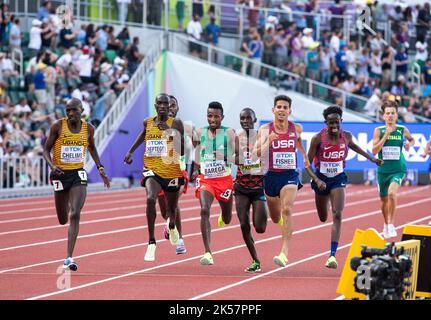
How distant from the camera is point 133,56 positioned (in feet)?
109

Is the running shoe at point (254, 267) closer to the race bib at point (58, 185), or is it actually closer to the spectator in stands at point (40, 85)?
the race bib at point (58, 185)

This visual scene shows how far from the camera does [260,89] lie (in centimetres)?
3394

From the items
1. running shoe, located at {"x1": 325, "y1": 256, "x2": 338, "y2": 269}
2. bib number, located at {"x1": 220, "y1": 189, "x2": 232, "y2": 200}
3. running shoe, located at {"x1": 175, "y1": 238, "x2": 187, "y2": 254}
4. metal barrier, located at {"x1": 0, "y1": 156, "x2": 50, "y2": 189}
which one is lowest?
metal barrier, located at {"x1": 0, "y1": 156, "x2": 50, "y2": 189}

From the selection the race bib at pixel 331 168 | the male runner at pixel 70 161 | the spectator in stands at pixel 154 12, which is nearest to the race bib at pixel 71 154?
the male runner at pixel 70 161

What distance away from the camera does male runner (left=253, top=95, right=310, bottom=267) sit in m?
14.0

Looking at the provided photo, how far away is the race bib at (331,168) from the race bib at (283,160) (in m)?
0.66

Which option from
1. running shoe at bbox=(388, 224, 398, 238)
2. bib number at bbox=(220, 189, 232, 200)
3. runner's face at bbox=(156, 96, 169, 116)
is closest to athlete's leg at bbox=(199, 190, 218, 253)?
bib number at bbox=(220, 189, 232, 200)

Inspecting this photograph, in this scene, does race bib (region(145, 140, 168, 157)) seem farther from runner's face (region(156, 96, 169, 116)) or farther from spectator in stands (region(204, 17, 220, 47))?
spectator in stands (region(204, 17, 220, 47))

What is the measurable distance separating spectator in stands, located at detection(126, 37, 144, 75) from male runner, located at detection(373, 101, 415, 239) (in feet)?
51.1

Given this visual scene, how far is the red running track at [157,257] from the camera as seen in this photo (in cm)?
1176
